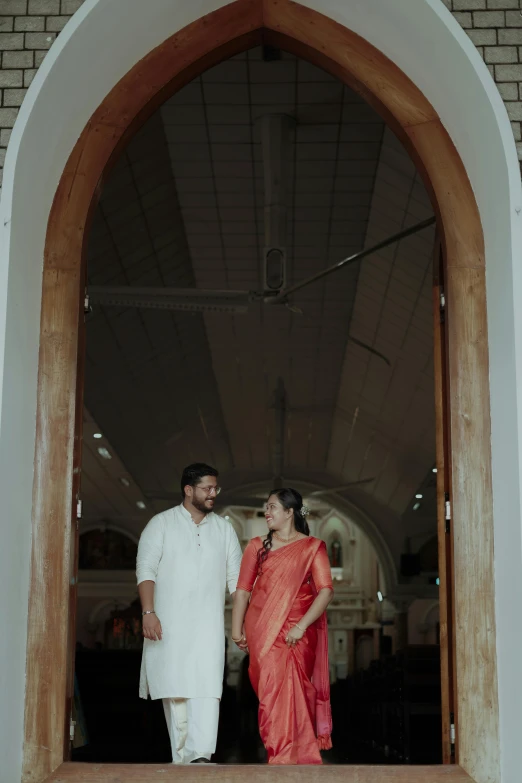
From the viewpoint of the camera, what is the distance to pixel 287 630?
6.00 m

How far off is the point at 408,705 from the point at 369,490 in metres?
12.0

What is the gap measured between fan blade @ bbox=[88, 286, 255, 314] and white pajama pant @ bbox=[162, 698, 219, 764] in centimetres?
425

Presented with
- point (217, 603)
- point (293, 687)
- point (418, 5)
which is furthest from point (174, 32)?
point (293, 687)

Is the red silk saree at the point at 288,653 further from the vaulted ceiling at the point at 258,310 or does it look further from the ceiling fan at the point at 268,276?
the vaulted ceiling at the point at 258,310

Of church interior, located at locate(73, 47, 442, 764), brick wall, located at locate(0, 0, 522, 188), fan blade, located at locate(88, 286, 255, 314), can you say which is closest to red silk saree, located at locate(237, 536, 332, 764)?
church interior, located at locate(73, 47, 442, 764)

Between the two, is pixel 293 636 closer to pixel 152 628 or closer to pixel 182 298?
pixel 152 628

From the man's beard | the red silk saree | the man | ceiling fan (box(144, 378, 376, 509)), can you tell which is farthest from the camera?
ceiling fan (box(144, 378, 376, 509))

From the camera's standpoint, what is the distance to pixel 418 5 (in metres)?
4.83

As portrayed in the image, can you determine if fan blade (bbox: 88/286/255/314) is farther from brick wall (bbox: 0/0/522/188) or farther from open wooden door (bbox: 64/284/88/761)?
brick wall (bbox: 0/0/522/188)

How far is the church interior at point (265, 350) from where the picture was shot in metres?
9.92

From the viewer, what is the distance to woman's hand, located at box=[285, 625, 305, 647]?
5906 millimetres

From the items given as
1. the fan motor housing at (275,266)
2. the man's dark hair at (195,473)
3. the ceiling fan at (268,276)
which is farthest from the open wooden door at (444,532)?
the fan motor housing at (275,266)

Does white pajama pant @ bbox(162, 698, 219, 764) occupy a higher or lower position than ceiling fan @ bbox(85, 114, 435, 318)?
lower

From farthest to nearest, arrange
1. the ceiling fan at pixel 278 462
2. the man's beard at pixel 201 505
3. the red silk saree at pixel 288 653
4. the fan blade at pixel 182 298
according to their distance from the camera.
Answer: the ceiling fan at pixel 278 462
the fan blade at pixel 182 298
the man's beard at pixel 201 505
the red silk saree at pixel 288 653
